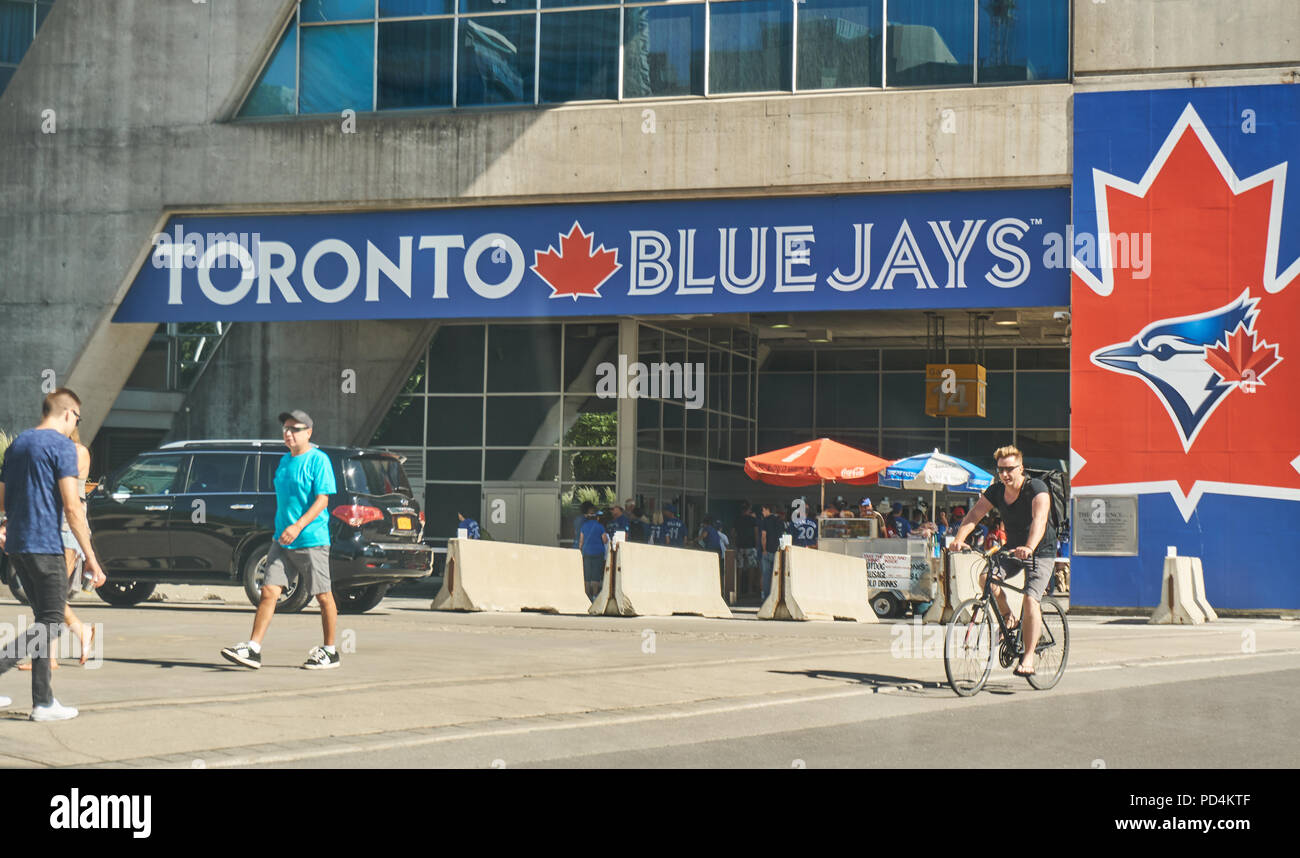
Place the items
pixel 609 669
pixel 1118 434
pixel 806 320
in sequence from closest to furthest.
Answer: pixel 609 669 < pixel 1118 434 < pixel 806 320

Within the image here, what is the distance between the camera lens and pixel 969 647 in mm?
10789

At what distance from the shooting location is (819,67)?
2686 centimetres

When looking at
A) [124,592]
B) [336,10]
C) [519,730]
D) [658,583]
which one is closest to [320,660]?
[519,730]

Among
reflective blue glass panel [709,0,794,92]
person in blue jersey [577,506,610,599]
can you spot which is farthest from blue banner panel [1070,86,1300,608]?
person in blue jersey [577,506,610,599]

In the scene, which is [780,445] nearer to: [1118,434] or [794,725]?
[1118,434]

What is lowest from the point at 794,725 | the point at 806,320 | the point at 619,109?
the point at 794,725

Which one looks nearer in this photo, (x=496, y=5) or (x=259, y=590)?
(x=259, y=590)

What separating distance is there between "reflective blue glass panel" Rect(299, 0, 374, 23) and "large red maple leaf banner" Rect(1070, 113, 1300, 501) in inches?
532

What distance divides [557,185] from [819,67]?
188 inches

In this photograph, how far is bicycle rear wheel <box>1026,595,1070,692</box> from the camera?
11297 mm

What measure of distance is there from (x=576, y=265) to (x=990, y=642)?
17.5 meters

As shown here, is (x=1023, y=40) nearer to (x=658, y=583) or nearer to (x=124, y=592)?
(x=658, y=583)
